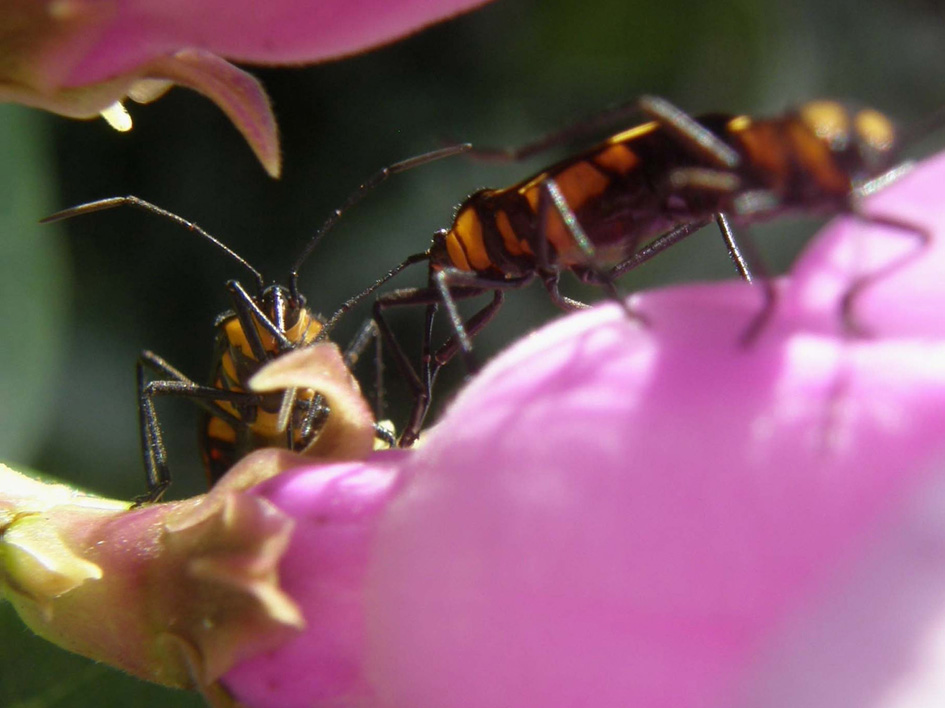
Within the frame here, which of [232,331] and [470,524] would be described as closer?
[470,524]

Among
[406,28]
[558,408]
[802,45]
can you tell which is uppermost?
[406,28]

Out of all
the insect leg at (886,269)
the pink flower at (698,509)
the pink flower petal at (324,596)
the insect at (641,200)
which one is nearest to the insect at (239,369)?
the insect at (641,200)

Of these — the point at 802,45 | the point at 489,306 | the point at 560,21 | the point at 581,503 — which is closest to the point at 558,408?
the point at 581,503

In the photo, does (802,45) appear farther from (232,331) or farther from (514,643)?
(514,643)

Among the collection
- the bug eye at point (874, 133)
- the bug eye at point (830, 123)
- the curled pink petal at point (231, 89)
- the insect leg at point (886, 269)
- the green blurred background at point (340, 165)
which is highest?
the curled pink petal at point (231, 89)

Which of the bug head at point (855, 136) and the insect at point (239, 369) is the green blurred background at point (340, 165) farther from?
the bug head at point (855, 136)

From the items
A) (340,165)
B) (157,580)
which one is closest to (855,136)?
(157,580)

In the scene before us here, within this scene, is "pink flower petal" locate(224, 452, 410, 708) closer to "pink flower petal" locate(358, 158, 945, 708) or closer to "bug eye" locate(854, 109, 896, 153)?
"pink flower petal" locate(358, 158, 945, 708)
